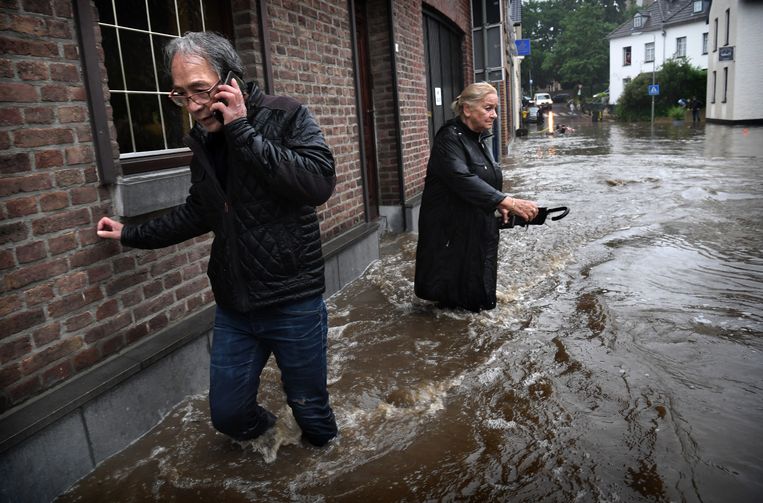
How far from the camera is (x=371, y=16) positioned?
739cm

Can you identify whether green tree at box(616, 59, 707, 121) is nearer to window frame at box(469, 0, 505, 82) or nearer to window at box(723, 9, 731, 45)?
window at box(723, 9, 731, 45)

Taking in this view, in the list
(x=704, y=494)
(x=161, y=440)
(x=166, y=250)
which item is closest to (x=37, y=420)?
(x=161, y=440)

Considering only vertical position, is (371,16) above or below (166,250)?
above

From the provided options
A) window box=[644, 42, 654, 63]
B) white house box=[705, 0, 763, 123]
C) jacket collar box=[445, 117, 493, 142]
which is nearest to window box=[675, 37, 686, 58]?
window box=[644, 42, 654, 63]

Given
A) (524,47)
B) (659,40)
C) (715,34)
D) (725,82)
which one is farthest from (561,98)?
(524,47)

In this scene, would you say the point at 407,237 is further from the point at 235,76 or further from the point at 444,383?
the point at 235,76

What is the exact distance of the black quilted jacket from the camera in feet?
7.35

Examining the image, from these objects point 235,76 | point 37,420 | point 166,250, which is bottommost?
point 37,420

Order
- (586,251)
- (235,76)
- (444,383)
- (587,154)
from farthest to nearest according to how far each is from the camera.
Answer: (587,154) → (586,251) → (444,383) → (235,76)

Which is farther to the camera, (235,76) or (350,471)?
(350,471)

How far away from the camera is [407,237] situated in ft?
25.4

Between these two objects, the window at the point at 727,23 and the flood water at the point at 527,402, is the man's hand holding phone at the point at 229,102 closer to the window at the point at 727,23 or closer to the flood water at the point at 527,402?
the flood water at the point at 527,402

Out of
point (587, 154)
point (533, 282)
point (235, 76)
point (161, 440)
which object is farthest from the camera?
point (587, 154)

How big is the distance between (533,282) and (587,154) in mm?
15110
